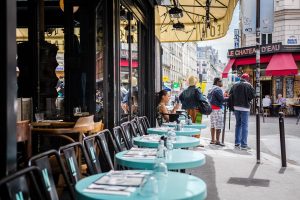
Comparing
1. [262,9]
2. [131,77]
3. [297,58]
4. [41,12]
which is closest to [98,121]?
[131,77]

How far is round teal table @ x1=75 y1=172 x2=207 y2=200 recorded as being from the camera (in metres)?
2.15

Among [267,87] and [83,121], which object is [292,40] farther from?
[83,121]

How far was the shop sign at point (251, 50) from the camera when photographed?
23594 millimetres

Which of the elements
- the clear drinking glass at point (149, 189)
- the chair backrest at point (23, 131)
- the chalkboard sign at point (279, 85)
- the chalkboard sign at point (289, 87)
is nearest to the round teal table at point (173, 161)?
the clear drinking glass at point (149, 189)

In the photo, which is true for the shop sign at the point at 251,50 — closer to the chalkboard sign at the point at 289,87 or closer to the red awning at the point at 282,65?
the red awning at the point at 282,65

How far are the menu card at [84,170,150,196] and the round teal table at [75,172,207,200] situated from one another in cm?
5

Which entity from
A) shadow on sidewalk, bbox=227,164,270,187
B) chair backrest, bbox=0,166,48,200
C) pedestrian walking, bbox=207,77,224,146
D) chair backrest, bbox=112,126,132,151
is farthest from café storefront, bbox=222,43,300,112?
chair backrest, bbox=0,166,48,200

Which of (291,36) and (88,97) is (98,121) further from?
(291,36)

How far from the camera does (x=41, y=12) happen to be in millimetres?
7004

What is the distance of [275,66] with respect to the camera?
2298 cm

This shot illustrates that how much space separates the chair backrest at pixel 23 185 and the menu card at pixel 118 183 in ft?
1.12

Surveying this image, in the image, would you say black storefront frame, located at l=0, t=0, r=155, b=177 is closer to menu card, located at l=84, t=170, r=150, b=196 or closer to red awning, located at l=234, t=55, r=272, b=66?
menu card, located at l=84, t=170, r=150, b=196

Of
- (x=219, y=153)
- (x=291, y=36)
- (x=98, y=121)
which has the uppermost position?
(x=291, y=36)
